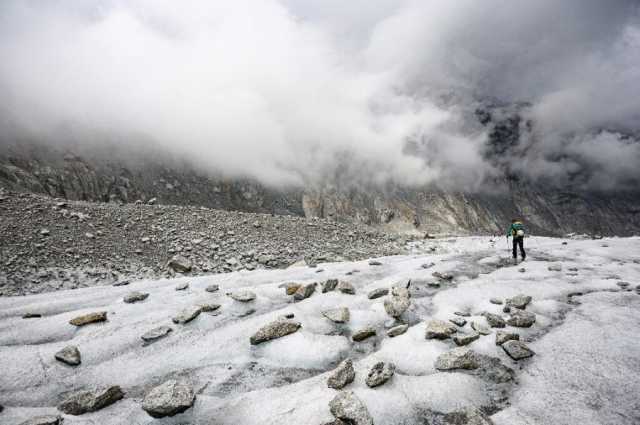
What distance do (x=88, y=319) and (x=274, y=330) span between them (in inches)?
179

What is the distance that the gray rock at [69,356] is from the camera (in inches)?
201

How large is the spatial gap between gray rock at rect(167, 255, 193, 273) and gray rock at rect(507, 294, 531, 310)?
41.8 ft

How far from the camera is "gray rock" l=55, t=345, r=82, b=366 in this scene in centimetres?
511

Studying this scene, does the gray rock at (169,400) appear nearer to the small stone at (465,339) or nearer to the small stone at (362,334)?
the small stone at (362,334)

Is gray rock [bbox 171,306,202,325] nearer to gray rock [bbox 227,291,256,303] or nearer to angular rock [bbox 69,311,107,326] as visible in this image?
gray rock [bbox 227,291,256,303]

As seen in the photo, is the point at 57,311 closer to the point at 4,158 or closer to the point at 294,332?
the point at 294,332

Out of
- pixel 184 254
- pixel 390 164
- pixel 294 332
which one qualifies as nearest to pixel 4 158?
pixel 184 254

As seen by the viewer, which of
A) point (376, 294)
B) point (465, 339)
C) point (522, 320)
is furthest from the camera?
point (376, 294)

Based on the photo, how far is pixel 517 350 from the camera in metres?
4.93

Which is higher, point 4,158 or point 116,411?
point 4,158

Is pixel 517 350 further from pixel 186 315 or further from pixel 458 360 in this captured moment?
pixel 186 315

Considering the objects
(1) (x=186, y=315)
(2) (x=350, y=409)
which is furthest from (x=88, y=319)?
(2) (x=350, y=409)

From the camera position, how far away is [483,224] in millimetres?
135125

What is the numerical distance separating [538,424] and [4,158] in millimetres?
51579
